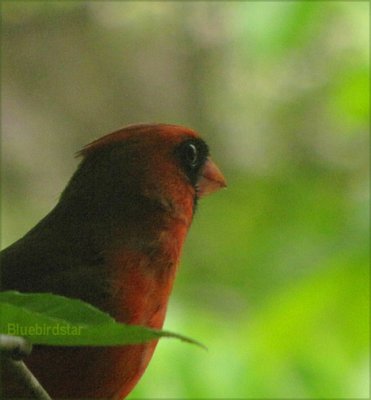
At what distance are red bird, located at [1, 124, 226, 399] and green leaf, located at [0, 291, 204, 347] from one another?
0.51 m

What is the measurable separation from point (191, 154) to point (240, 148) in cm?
340

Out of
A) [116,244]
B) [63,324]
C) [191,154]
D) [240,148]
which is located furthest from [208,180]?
[240,148]

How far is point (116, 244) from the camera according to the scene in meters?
2.09

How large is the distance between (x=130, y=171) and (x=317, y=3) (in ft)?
4.01

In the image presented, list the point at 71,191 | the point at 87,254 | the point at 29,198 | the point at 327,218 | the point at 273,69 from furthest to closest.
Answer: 1. the point at 29,198
2. the point at 273,69
3. the point at 327,218
4. the point at 71,191
5. the point at 87,254

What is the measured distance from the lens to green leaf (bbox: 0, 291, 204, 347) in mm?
1102

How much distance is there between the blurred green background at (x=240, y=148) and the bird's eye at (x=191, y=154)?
63 cm

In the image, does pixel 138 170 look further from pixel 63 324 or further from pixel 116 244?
pixel 63 324

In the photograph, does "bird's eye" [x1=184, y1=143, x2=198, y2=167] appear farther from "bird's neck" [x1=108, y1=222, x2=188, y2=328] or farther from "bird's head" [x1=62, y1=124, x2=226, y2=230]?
"bird's neck" [x1=108, y1=222, x2=188, y2=328]

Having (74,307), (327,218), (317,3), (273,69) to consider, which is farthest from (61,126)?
(74,307)

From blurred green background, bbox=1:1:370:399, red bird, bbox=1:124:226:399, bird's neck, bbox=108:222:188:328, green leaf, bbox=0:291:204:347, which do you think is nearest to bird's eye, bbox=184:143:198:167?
red bird, bbox=1:124:226:399

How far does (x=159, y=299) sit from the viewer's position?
6.72 feet

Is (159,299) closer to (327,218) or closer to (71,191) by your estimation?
(71,191)

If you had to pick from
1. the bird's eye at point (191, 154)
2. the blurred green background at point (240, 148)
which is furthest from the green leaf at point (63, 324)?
the blurred green background at point (240, 148)
